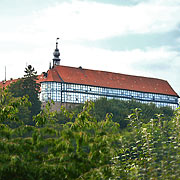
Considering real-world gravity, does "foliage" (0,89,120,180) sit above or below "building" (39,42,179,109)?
below

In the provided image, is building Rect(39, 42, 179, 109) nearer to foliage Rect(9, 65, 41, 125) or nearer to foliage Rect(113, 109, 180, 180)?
foliage Rect(9, 65, 41, 125)

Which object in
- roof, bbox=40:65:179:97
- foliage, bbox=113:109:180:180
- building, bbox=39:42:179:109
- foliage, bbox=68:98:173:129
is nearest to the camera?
foliage, bbox=113:109:180:180

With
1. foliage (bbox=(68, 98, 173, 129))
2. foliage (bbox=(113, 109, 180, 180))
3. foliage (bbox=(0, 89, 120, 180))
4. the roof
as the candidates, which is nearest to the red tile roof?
the roof

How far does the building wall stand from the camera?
69.8 metres

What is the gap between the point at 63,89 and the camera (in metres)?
71.0

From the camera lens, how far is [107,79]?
263 feet

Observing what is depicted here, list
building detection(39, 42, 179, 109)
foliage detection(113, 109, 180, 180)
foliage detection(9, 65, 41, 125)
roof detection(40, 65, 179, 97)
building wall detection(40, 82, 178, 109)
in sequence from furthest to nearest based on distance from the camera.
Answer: roof detection(40, 65, 179, 97) → building detection(39, 42, 179, 109) → building wall detection(40, 82, 178, 109) → foliage detection(9, 65, 41, 125) → foliage detection(113, 109, 180, 180)

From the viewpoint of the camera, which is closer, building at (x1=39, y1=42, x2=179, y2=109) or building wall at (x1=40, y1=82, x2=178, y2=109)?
building wall at (x1=40, y1=82, x2=178, y2=109)

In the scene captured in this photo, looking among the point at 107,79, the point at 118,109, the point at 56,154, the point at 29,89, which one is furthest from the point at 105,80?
the point at 56,154

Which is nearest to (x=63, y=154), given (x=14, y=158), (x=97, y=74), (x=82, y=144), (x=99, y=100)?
(x=82, y=144)

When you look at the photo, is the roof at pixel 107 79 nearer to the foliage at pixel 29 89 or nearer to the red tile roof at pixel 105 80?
the red tile roof at pixel 105 80

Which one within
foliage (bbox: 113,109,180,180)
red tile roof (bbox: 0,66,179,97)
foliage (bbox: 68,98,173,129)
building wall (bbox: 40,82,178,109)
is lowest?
foliage (bbox: 113,109,180,180)

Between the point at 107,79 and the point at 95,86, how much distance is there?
4.62 metres

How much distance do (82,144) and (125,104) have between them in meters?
61.3
